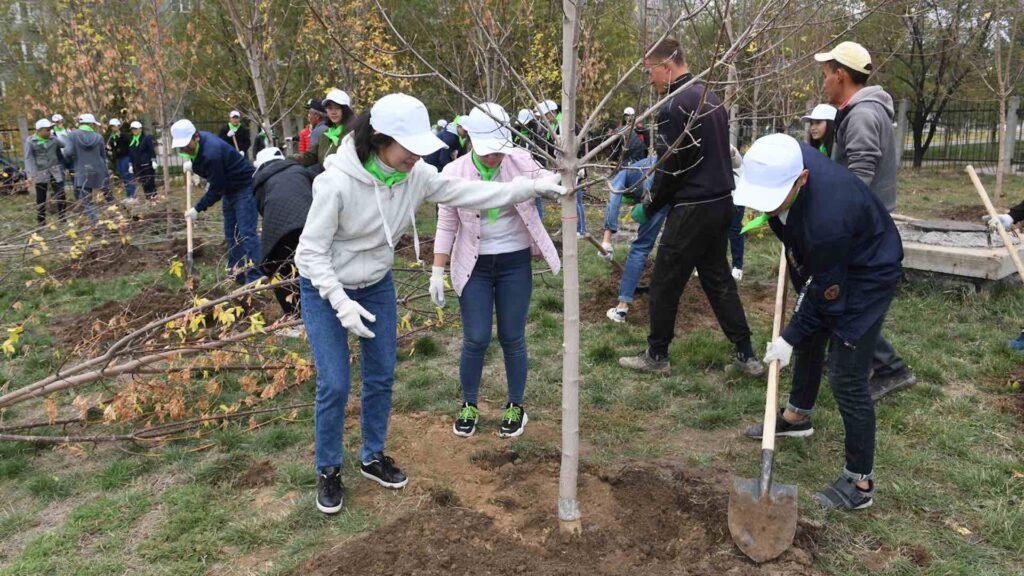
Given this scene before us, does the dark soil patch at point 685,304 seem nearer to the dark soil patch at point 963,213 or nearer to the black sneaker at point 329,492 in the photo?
the black sneaker at point 329,492

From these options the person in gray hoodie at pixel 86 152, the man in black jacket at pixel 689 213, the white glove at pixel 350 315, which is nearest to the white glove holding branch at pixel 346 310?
the white glove at pixel 350 315

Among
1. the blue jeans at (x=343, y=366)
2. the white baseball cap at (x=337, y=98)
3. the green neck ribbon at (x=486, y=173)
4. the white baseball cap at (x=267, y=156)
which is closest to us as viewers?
the blue jeans at (x=343, y=366)

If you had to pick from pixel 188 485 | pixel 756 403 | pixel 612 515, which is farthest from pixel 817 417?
pixel 188 485

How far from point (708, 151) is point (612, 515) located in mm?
2199

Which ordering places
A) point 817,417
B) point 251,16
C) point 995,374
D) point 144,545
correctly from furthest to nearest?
point 251,16 < point 995,374 < point 817,417 < point 144,545

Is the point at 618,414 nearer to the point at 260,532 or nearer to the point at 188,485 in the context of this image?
the point at 260,532

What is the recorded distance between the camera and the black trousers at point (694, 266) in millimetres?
4328

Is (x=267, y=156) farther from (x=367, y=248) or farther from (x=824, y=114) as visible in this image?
(x=824, y=114)

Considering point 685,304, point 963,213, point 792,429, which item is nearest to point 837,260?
point 792,429

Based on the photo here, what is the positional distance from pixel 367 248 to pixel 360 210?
0.18 metres

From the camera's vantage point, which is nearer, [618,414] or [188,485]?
[188,485]

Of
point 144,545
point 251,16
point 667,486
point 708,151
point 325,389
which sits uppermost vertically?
point 251,16

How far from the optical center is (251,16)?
817 centimetres

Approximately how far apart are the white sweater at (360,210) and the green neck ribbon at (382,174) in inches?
0.8
